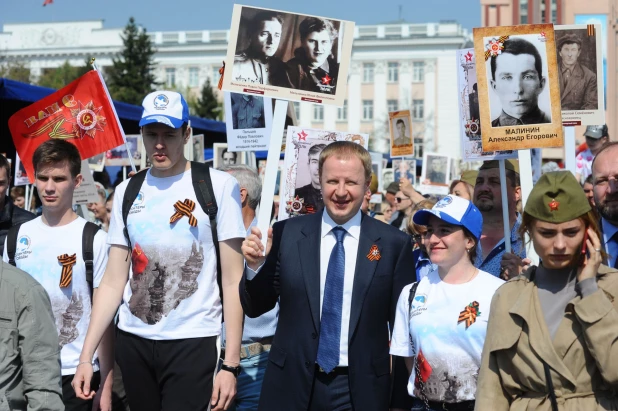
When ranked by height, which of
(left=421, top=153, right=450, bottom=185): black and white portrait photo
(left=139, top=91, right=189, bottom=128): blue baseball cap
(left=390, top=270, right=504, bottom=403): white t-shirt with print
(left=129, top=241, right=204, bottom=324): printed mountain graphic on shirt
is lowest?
(left=390, top=270, right=504, bottom=403): white t-shirt with print

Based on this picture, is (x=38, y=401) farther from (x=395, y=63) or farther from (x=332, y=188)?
(x=395, y=63)

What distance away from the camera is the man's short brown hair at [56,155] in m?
5.46

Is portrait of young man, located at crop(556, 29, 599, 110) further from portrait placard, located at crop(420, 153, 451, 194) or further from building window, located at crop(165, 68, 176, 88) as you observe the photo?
building window, located at crop(165, 68, 176, 88)

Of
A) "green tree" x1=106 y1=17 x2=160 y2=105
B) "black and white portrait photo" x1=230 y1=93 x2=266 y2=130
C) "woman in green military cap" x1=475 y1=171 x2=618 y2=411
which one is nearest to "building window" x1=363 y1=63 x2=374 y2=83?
"green tree" x1=106 y1=17 x2=160 y2=105

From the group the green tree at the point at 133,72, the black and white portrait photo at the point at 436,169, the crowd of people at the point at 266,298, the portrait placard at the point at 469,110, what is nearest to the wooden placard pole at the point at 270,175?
the crowd of people at the point at 266,298

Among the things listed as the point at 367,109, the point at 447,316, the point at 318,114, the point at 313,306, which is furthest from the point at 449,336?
the point at 318,114

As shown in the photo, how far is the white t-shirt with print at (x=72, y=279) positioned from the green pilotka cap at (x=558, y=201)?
2.60 m

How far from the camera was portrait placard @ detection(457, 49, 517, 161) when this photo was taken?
612 centimetres

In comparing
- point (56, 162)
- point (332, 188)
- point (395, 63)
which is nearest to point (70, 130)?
point (56, 162)

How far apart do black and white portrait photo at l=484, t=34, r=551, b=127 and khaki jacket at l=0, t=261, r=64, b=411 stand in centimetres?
276

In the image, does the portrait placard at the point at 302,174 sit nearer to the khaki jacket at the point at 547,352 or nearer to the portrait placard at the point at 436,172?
the khaki jacket at the point at 547,352

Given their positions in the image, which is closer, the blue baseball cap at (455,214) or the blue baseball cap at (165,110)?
the blue baseball cap at (455,214)

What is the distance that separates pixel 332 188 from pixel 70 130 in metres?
3.90

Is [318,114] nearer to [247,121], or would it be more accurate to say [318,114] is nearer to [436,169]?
[436,169]
